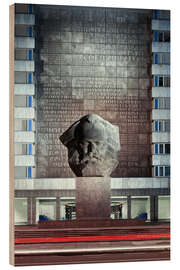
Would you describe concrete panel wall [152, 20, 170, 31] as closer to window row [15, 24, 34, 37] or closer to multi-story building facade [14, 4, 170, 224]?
multi-story building facade [14, 4, 170, 224]

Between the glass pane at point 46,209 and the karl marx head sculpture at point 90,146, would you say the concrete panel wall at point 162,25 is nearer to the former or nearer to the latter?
the karl marx head sculpture at point 90,146

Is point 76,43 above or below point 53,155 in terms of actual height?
above

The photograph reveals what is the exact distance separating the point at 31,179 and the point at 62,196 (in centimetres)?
71

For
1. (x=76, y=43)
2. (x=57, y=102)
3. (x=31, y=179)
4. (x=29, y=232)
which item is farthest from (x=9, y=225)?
(x=76, y=43)

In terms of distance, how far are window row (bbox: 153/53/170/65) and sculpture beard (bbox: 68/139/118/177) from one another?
1926 millimetres

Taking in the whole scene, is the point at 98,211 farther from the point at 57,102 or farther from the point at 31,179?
the point at 57,102

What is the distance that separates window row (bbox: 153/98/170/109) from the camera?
11594 millimetres

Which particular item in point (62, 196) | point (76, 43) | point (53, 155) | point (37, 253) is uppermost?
point (76, 43)

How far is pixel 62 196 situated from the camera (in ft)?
38.5

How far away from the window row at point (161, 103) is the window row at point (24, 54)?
2.61 metres

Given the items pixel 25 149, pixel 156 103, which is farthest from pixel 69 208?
pixel 156 103

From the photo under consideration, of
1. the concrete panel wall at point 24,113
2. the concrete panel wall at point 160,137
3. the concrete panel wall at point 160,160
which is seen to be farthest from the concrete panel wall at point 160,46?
the concrete panel wall at point 24,113

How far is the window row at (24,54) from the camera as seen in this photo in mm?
10869

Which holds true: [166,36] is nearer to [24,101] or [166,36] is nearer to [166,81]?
[166,81]
